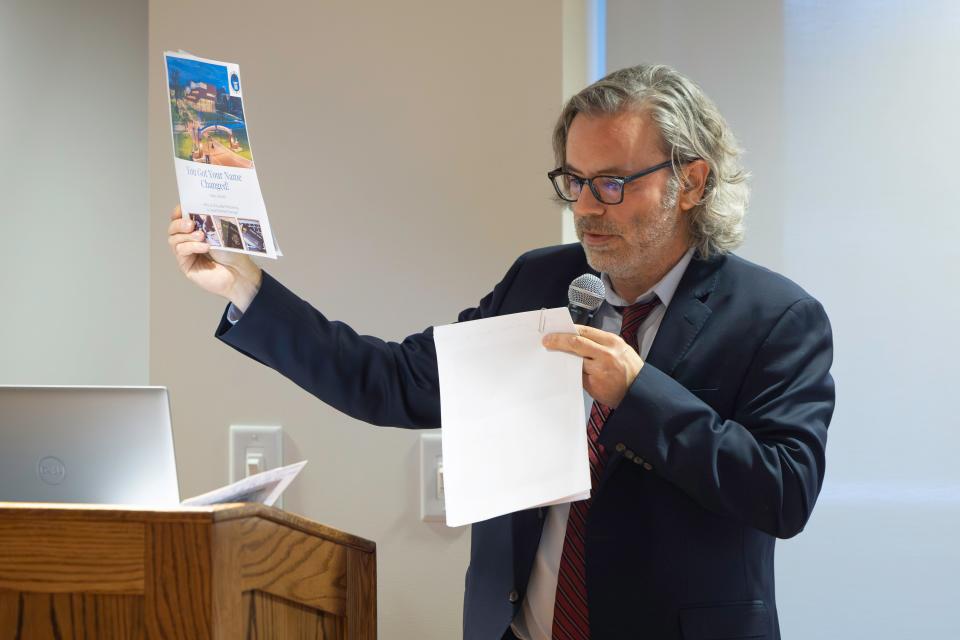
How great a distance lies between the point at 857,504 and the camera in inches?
101

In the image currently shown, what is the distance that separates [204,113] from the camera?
62.5 inches

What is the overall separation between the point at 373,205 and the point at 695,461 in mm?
1328

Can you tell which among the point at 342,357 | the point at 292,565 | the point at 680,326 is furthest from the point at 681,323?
the point at 292,565

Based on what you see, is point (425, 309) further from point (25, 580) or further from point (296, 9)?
point (25, 580)

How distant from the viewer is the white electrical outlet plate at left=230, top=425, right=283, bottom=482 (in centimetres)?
263

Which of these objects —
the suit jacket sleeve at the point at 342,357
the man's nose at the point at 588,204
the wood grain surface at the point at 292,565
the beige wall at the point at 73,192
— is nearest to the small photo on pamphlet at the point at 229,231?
the suit jacket sleeve at the point at 342,357

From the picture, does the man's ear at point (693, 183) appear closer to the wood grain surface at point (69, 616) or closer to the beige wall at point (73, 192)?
the wood grain surface at point (69, 616)

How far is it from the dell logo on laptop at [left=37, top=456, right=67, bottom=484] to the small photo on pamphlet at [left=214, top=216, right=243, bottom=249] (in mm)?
446

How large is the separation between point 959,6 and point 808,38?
369 mm

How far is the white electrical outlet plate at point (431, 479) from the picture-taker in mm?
2564

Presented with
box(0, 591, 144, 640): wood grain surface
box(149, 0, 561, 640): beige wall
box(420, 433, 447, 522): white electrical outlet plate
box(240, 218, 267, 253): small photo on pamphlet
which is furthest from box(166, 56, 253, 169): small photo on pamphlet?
box(420, 433, 447, 522): white electrical outlet plate

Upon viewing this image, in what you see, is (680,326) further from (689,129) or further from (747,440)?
(689,129)

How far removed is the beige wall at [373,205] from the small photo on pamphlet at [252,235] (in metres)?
0.96

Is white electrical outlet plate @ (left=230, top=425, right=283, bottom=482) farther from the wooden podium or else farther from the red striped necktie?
the wooden podium
